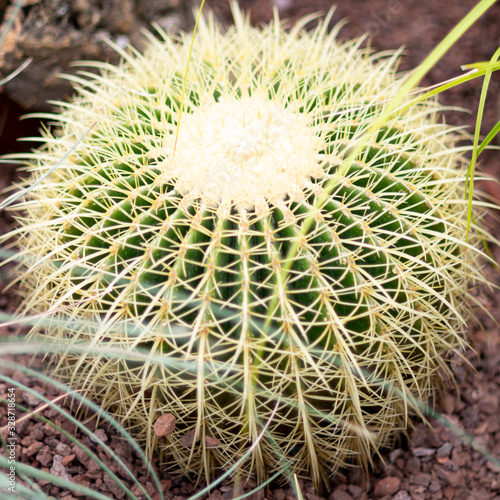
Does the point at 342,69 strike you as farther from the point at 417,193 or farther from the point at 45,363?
the point at 45,363

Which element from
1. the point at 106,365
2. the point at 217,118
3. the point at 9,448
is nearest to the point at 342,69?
the point at 217,118

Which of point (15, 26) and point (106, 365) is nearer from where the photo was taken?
point (106, 365)

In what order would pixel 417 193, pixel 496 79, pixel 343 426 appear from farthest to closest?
pixel 496 79 < pixel 417 193 < pixel 343 426

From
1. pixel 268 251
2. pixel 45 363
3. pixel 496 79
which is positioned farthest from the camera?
pixel 496 79

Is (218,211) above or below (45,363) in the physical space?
above

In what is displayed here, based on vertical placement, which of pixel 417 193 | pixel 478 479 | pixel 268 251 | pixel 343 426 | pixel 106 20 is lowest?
pixel 478 479

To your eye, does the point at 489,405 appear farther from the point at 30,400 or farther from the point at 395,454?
the point at 30,400

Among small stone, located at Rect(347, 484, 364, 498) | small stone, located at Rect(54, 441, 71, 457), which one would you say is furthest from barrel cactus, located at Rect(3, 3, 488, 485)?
small stone, located at Rect(54, 441, 71, 457)
